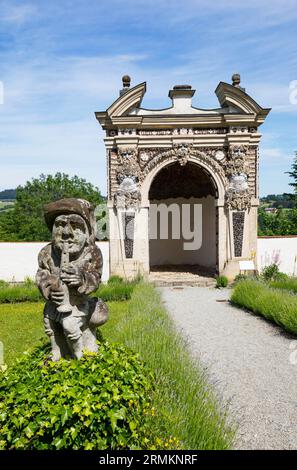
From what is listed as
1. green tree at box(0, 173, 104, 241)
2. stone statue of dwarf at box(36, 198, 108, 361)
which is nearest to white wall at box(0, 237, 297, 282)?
stone statue of dwarf at box(36, 198, 108, 361)

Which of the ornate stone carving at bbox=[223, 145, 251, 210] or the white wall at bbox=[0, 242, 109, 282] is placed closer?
the ornate stone carving at bbox=[223, 145, 251, 210]

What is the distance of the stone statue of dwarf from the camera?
13.5 feet

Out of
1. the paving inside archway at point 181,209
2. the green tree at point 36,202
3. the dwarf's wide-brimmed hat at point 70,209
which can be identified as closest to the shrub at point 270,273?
the paving inside archway at point 181,209

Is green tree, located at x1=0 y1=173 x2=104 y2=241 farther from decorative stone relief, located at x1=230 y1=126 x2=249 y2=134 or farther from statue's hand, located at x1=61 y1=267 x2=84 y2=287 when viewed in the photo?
statue's hand, located at x1=61 y1=267 x2=84 y2=287

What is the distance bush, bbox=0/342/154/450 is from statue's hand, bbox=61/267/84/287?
2.85 feet

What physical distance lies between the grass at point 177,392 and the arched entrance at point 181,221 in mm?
11425

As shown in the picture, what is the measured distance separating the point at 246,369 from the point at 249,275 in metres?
7.74

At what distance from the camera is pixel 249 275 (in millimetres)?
13438

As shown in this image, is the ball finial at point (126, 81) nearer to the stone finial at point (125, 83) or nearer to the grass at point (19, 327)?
the stone finial at point (125, 83)

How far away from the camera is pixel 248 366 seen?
609 centimetres

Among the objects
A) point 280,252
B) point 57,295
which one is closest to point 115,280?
point 280,252

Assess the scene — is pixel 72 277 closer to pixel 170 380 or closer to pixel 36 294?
pixel 170 380

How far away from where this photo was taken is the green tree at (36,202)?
3338 cm

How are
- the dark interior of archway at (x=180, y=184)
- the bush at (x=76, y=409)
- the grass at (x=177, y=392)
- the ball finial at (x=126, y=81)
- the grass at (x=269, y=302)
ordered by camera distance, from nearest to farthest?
the bush at (x=76, y=409)
the grass at (x=177, y=392)
the grass at (x=269, y=302)
the ball finial at (x=126, y=81)
the dark interior of archway at (x=180, y=184)
